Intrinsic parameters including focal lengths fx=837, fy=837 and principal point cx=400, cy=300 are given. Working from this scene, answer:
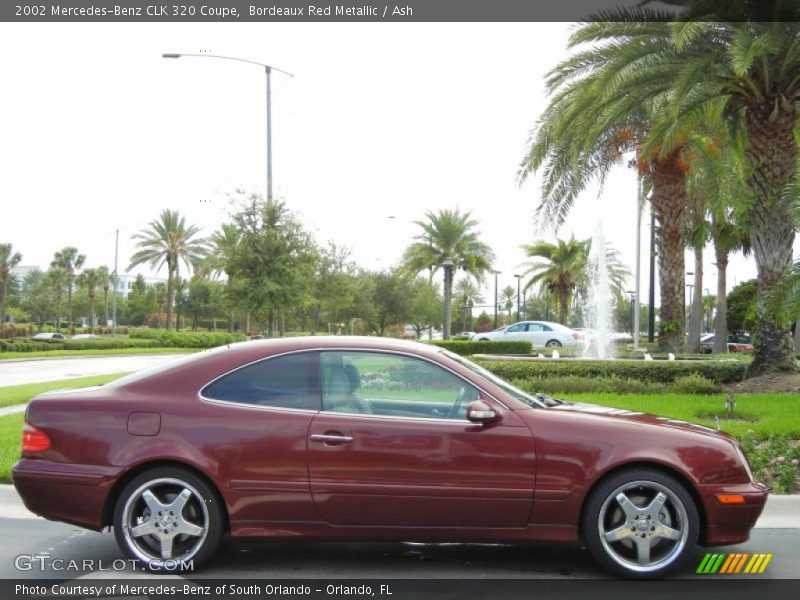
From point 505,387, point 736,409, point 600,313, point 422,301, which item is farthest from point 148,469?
point 422,301

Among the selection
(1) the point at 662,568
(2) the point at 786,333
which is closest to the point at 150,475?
(1) the point at 662,568

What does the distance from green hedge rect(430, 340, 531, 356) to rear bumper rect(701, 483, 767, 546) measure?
19.2 meters

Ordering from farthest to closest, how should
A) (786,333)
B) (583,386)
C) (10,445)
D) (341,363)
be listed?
(786,333), (583,386), (10,445), (341,363)

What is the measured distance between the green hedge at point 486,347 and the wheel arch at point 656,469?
63.1 ft

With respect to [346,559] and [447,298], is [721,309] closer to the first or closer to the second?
[447,298]

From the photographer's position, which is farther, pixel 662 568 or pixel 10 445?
pixel 10 445

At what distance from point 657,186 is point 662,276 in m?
2.61

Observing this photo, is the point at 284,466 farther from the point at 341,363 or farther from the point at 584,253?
the point at 584,253

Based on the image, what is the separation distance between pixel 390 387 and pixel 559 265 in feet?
140

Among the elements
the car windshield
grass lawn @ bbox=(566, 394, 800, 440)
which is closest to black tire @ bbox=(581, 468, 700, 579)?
the car windshield

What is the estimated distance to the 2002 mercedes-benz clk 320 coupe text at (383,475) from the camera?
15.8 ft

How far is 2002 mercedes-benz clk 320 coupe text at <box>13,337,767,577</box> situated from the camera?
4809mm

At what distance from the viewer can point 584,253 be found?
1816 inches

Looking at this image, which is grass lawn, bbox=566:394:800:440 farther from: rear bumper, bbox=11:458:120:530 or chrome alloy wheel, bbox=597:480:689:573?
rear bumper, bbox=11:458:120:530
